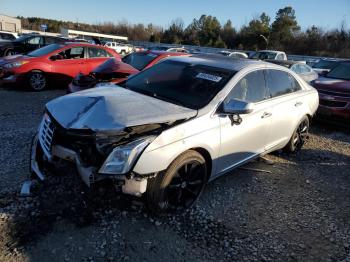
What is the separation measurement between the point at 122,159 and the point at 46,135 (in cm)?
106

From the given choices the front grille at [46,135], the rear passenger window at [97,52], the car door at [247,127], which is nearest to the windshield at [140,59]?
the rear passenger window at [97,52]

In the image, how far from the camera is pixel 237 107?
3840mm

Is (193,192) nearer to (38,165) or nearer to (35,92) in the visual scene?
(38,165)

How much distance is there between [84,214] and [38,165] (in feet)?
2.67

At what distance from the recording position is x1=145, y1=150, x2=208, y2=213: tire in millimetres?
3430

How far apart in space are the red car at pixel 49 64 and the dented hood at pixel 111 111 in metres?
6.01

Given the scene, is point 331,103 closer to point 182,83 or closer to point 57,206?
point 182,83

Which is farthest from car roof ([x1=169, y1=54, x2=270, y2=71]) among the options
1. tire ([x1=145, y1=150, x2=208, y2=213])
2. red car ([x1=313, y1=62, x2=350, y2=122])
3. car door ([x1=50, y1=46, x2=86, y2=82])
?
car door ([x1=50, y1=46, x2=86, y2=82])

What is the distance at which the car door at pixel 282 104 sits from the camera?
4.90 meters

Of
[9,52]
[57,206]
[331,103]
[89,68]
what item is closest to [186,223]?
[57,206]

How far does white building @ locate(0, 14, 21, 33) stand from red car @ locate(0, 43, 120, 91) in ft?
179

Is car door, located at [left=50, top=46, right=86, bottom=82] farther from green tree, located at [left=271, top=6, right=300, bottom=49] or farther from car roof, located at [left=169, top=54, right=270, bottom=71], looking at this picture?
green tree, located at [left=271, top=6, right=300, bottom=49]

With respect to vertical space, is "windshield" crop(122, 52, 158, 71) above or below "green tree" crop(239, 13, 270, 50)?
below

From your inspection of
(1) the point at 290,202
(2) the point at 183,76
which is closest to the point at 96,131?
(2) the point at 183,76
